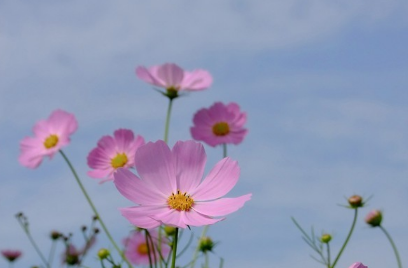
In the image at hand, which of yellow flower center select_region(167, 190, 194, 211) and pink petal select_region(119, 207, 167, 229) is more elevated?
yellow flower center select_region(167, 190, 194, 211)

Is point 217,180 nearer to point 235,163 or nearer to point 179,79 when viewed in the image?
point 235,163

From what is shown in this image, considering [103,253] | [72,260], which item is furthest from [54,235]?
[103,253]

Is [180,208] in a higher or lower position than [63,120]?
lower

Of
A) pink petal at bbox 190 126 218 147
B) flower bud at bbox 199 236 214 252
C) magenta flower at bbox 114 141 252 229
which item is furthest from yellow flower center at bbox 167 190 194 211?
pink petal at bbox 190 126 218 147

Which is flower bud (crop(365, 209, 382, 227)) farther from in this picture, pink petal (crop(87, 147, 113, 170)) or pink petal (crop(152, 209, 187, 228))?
pink petal (crop(152, 209, 187, 228))

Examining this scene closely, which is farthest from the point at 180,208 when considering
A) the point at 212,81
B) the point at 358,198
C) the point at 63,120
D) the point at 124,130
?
the point at 212,81

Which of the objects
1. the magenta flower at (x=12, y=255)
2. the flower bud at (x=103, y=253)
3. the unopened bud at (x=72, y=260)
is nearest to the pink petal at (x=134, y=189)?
the flower bud at (x=103, y=253)
